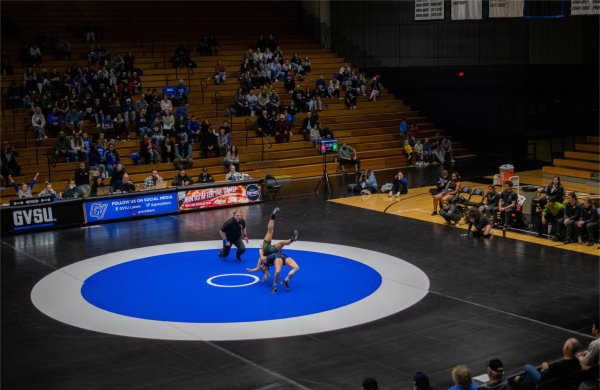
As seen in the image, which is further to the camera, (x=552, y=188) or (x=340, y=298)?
(x=552, y=188)

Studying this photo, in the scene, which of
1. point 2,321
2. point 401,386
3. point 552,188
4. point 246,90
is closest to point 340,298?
point 401,386

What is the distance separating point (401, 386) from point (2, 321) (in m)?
7.75

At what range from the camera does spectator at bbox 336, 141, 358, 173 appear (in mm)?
34156

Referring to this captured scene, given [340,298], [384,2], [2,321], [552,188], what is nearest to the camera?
[2,321]

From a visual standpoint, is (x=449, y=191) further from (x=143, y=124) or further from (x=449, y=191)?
(x=143, y=124)

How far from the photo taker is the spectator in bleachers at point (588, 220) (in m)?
21.3

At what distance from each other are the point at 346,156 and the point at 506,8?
11075 mm

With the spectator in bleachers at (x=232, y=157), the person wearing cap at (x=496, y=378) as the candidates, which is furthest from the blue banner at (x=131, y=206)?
the person wearing cap at (x=496, y=378)

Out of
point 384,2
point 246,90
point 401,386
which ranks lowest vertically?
point 401,386

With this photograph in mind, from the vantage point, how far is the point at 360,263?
65.7 ft

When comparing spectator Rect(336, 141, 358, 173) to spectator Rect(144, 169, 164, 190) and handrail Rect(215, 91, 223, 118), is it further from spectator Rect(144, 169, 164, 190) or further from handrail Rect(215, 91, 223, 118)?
spectator Rect(144, 169, 164, 190)

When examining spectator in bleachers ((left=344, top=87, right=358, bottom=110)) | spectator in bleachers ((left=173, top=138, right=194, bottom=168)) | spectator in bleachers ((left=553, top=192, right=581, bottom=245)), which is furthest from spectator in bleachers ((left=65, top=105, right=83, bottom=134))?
spectator in bleachers ((left=553, top=192, right=581, bottom=245))

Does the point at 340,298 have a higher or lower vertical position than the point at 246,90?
lower

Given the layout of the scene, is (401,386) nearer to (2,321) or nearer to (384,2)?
(2,321)
